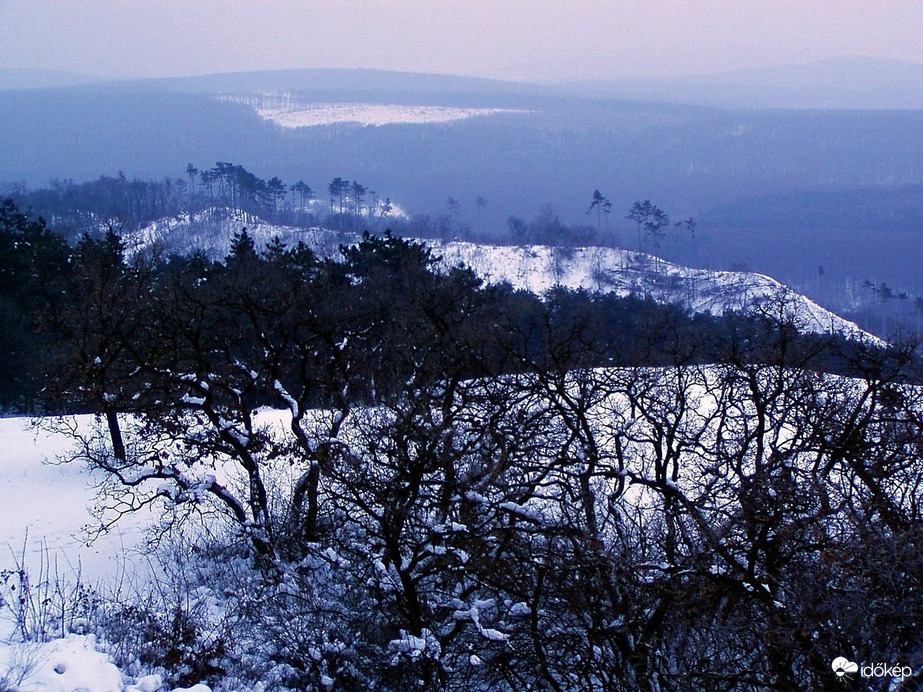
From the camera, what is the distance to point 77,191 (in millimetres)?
118125

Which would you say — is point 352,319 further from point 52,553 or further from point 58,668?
point 58,668

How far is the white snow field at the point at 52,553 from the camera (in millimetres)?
6676

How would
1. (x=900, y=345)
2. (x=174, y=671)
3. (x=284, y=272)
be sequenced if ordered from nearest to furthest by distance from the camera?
(x=174, y=671)
(x=900, y=345)
(x=284, y=272)

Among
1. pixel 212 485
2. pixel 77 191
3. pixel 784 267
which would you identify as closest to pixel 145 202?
pixel 77 191

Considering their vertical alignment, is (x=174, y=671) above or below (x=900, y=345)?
below

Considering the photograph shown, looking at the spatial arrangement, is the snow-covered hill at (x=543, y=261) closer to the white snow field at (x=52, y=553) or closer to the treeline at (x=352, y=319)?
the treeline at (x=352, y=319)

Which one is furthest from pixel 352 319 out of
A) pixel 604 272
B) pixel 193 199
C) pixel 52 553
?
pixel 193 199

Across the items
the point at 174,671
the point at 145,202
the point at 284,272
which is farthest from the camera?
the point at 145,202

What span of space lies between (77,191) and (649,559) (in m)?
129

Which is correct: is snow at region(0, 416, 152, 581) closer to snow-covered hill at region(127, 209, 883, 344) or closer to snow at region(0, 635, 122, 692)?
snow at region(0, 635, 122, 692)

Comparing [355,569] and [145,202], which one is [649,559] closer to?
[355,569]

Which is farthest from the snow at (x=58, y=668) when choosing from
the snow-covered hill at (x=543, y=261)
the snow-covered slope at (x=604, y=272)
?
the snow-covered hill at (x=543, y=261)

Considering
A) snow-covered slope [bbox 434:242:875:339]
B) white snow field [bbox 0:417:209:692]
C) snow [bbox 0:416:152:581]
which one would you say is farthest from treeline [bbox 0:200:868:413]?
snow-covered slope [bbox 434:242:875:339]

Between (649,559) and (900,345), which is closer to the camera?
(649,559)
